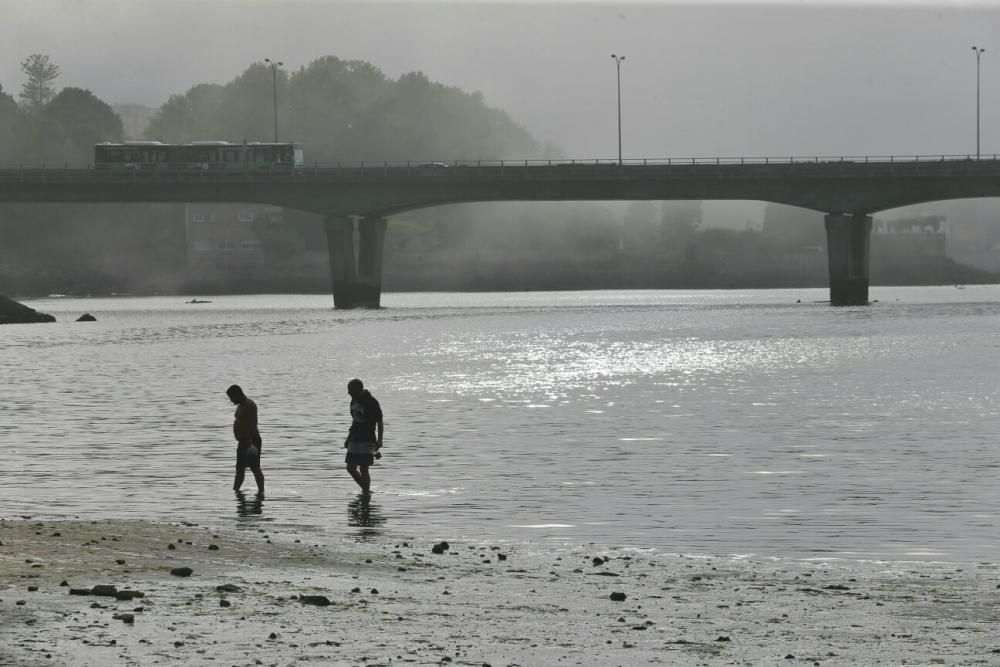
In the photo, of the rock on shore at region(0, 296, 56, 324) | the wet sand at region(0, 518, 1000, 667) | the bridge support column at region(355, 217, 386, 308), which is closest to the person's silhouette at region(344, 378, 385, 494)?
the wet sand at region(0, 518, 1000, 667)

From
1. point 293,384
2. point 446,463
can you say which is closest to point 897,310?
point 293,384

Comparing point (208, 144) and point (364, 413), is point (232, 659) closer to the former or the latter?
point (364, 413)

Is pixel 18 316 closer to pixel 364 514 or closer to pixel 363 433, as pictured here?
pixel 363 433

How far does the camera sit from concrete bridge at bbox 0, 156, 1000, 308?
130875mm

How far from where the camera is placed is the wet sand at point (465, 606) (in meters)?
14.7

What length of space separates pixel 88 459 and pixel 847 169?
104 m

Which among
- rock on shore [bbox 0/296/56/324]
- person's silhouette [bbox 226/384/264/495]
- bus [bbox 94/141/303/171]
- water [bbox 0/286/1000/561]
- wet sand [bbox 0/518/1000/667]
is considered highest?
bus [bbox 94/141/303/171]

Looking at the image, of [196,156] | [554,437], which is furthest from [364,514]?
Result: [196,156]

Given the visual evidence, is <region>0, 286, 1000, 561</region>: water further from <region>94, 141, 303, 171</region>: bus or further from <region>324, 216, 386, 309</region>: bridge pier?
<region>94, 141, 303, 171</region>: bus

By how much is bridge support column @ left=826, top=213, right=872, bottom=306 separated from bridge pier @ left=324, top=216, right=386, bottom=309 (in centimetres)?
3699

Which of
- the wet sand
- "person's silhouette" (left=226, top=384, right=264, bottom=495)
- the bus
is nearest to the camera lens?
the wet sand

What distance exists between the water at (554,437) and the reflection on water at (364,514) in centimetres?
8

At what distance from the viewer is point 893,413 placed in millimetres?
46375

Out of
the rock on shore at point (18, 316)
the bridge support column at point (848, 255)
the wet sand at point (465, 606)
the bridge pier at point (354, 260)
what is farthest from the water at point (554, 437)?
the bridge pier at point (354, 260)
